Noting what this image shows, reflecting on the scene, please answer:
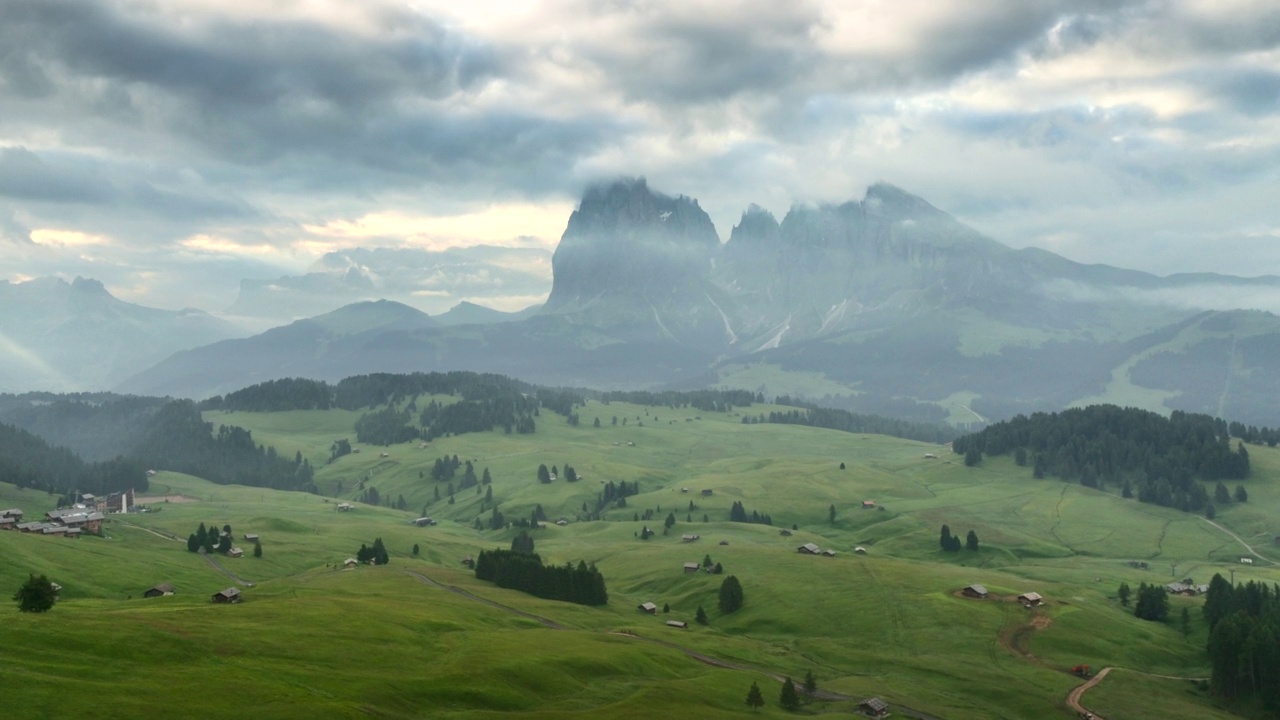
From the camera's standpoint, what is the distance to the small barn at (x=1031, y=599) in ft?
566

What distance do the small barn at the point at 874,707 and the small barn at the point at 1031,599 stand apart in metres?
69.0

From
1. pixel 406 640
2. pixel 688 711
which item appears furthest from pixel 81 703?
pixel 688 711

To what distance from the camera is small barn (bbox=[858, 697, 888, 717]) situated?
114 m

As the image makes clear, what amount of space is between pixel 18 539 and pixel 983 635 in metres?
159

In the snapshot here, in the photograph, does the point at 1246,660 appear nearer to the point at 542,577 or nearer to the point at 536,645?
the point at 536,645

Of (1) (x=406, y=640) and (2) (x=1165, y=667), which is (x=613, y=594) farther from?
(2) (x=1165, y=667)

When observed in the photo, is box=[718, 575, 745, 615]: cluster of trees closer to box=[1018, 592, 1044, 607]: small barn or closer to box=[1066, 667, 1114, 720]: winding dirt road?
box=[1018, 592, 1044, 607]: small barn

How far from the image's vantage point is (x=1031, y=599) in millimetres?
173875

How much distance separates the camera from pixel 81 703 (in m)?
70.1

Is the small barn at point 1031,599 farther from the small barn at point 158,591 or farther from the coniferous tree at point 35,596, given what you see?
the coniferous tree at point 35,596

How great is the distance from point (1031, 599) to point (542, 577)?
88946 mm

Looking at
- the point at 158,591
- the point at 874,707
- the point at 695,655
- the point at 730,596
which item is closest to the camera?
the point at 874,707

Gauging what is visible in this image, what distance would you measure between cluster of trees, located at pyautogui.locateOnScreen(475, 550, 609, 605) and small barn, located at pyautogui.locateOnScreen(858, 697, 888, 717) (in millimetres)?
70648

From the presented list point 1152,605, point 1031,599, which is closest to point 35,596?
point 1031,599
